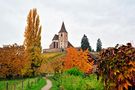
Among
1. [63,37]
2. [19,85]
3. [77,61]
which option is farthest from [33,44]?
[63,37]

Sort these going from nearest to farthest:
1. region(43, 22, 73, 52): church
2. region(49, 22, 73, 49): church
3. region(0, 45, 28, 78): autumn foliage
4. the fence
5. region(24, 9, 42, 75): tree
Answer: the fence
region(0, 45, 28, 78): autumn foliage
region(24, 9, 42, 75): tree
region(43, 22, 73, 52): church
region(49, 22, 73, 49): church

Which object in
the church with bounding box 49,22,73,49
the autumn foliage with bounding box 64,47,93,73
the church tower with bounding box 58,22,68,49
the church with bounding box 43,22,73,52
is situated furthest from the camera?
the church tower with bounding box 58,22,68,49

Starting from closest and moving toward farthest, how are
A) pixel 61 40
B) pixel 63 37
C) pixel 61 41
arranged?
pixel 63 37 < pixel 61 40 < pixel 61 41

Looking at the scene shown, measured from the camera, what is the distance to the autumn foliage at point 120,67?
7082 millimetres

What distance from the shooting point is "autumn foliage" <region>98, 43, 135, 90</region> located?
7082 mm

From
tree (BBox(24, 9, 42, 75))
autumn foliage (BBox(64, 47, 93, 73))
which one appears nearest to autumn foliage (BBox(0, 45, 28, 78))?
tree (BBox(24, 9, 42, 75))

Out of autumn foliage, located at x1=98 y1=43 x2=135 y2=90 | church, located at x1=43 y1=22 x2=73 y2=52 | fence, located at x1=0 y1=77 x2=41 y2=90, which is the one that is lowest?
fence, located at x1=0 y1=77 x2=41 y2=90

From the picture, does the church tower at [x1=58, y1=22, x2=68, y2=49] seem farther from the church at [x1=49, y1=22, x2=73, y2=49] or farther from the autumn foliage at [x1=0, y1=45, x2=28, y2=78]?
the autumn foliage at [x1=0, y1=45, x2=28, y2=78]

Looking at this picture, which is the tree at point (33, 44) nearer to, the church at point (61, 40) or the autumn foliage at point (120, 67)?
the autumn foliage at point (120, 67)

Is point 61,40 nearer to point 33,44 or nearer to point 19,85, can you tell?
point 33,44

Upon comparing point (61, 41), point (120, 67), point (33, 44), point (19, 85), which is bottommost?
point (19, 85)

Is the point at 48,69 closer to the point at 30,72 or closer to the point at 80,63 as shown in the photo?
the point at 30,72

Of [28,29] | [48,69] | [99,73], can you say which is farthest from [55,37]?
[99,73]

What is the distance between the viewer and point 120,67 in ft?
23.4
